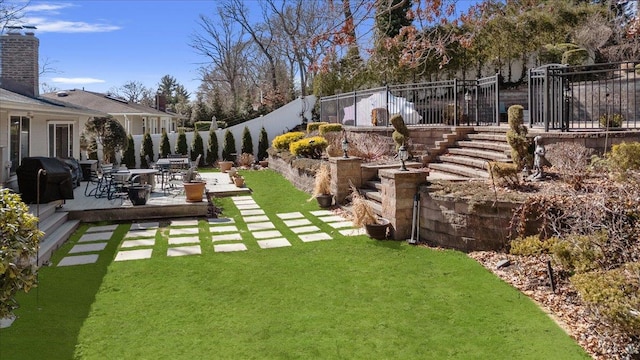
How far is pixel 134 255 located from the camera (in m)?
→ 6.73

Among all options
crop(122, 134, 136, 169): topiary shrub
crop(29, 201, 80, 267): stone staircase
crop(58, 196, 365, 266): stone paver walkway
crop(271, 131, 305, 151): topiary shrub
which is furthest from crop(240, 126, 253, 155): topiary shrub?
crop(29, 201, 80, 267): stone staircase

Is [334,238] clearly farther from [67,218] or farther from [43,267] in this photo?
[67,218]

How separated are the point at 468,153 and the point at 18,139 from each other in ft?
35.6

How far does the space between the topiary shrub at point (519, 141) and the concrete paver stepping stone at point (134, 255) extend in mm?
6172

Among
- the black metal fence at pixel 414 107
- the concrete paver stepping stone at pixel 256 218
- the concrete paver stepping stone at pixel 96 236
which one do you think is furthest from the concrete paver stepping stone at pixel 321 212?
the black metal fence at pixel 414 107

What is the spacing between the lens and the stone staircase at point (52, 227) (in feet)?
22.0

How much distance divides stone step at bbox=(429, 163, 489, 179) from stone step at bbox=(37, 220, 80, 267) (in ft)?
24.1

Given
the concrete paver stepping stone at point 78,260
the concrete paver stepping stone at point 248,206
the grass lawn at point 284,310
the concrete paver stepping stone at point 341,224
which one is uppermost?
the concrete paver stepping stone at point 248,206

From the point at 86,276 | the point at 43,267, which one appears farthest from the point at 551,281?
the point at 43,267

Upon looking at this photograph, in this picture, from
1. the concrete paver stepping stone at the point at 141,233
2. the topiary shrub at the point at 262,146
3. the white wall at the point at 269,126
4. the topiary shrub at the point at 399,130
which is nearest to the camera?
the concrete paver stepping stone at the point at 141,233

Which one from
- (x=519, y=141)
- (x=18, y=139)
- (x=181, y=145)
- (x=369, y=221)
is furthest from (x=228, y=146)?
(x=519, y=141)

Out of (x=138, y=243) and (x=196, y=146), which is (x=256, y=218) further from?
(x=196, y=146)

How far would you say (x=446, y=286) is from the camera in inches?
209

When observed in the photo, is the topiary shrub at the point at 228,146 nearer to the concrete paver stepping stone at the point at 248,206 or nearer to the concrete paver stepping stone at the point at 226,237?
the concrete paver stepping stone at the point at 248,206
